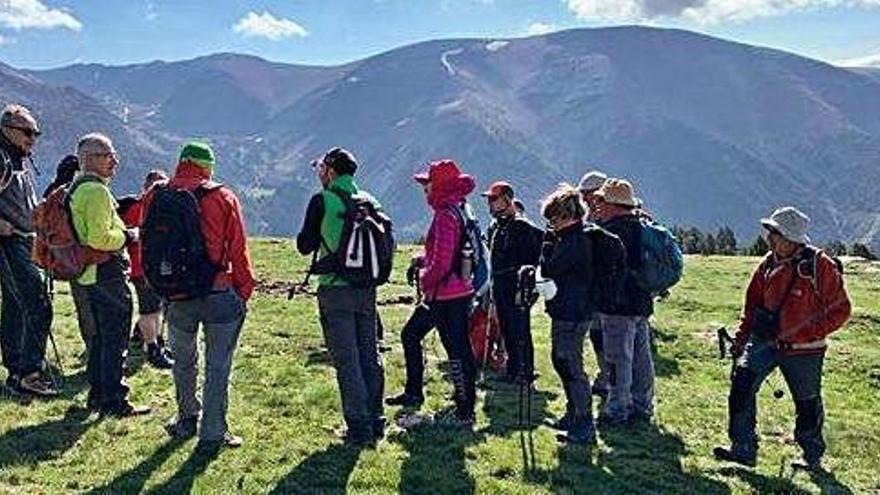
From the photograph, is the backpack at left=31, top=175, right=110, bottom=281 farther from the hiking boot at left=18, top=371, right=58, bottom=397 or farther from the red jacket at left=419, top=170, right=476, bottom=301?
the red jacket at left=419, top=170, right=476, bottom=301

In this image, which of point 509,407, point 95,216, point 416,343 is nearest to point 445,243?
point 416,343

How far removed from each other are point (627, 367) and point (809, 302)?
2.79m

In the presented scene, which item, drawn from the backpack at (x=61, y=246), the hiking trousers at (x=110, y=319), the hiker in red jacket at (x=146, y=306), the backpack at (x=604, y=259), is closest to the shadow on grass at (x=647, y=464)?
the backpack at (x=604, y=259)

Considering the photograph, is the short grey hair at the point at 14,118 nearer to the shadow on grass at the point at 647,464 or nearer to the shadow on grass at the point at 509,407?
the shadow on grass at the point at 509,407

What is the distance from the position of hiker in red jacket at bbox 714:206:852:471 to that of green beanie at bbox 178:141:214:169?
6.82m

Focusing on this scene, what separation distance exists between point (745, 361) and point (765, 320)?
0.62 metres

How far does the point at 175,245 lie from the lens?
10539 millimetres

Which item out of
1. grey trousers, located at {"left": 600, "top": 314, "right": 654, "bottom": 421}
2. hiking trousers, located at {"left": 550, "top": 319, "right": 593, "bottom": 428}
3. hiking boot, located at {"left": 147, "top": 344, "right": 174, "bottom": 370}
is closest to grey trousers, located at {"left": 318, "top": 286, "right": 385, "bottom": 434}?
hiking trousers, located at {"left": 550, "top": 319, "right": 593, "bottom": 428}

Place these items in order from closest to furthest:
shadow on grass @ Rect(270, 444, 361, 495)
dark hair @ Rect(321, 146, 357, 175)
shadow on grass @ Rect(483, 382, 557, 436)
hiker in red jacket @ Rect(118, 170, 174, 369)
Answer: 1. shadow on grass @ Rect(270, 444, 361, 495)
2. dark hair @ Rect(321, 146, 357, 175)
3. shadow on grass @ Rect(483, 382, 557, 436)
4. hiker in red jacket @ Rect(118, 170, 174, 369)

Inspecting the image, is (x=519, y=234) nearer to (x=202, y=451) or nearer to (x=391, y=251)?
(x=391, y=251)

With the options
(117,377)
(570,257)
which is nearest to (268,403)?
(117,377)

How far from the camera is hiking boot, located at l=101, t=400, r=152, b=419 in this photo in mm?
12727

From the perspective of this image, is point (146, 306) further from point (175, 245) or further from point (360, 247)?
point (360, 247)

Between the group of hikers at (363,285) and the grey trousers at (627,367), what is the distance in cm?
2
